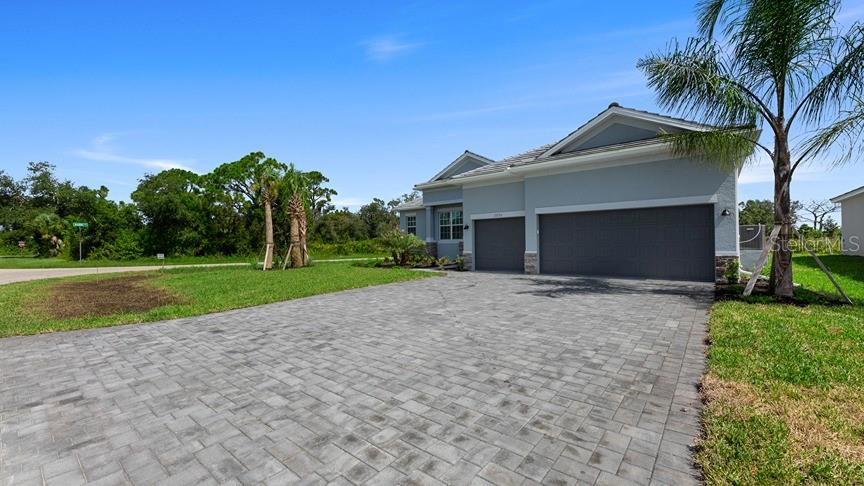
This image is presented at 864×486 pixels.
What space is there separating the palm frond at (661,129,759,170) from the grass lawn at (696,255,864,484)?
4.29 m

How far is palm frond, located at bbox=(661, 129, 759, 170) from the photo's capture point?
339 inches

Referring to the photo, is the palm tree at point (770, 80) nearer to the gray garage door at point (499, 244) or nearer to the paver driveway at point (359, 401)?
the paver driveway at point (359, 401)

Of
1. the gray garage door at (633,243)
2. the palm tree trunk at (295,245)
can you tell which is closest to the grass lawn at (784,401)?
the gray garage door at (633,243)

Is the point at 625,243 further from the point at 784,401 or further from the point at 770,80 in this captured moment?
the point at 784,401

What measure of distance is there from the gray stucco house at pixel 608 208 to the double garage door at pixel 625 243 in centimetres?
3

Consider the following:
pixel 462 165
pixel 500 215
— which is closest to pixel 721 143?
pixel 500 215

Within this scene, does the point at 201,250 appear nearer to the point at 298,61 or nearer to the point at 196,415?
the point at 298,61

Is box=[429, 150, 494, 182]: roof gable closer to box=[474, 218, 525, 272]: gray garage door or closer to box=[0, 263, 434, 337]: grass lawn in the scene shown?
box=[474, 218, 525, 272]: gray garage door

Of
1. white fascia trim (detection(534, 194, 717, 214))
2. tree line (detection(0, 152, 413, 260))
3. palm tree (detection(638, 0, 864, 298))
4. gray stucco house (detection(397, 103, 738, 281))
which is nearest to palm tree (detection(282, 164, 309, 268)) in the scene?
tree line (detection(0, 152, 413, 260))

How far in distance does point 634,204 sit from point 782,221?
3.98m

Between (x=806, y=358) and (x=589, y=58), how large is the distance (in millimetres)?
7886

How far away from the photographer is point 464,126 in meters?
15.0

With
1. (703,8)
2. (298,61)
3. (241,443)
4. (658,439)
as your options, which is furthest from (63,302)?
(703,8)

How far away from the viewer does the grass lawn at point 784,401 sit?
236 centimetres
